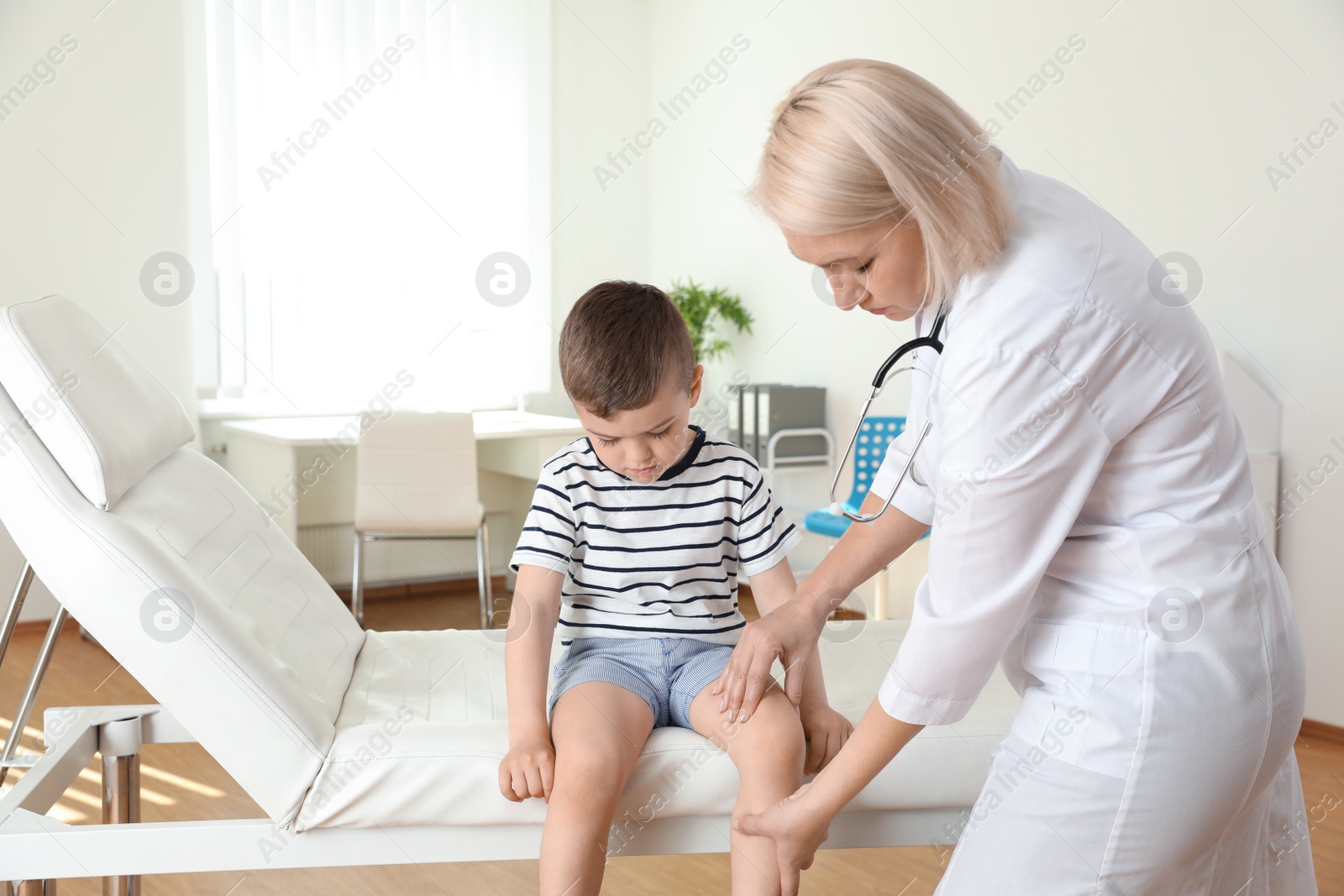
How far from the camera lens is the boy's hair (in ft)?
3.70

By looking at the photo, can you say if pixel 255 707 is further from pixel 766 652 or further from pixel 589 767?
pixel 766 652

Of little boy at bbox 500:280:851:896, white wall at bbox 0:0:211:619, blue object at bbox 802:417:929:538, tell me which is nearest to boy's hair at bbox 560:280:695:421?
little boy at bbox 500:280:851:896

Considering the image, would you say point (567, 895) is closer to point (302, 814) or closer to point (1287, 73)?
point (302, 814)

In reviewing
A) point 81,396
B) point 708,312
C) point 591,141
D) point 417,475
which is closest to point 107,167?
point 417,475

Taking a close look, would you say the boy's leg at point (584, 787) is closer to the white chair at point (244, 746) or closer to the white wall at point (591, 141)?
the white chair at point (244, 746)

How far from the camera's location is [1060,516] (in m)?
0.80

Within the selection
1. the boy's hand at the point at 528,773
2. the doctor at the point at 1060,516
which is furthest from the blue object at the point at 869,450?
the doctor at the point at 1060,516

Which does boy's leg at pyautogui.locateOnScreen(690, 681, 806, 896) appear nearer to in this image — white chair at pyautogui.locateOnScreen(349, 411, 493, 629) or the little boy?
the little boy

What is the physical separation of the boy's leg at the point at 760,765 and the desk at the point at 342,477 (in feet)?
8.35

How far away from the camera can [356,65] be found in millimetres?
4059

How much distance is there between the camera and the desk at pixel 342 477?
350 cm

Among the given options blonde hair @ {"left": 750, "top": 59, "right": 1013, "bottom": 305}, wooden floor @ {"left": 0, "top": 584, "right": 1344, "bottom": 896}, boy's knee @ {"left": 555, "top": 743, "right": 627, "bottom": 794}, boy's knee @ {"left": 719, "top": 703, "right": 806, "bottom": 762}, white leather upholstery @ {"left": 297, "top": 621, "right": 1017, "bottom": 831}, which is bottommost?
wooden floor @ {"left": 0, "top": 584, "right": 1344, "bottom": 896}

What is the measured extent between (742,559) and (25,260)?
318cm

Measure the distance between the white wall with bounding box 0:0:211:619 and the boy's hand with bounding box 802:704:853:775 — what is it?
318 cm
